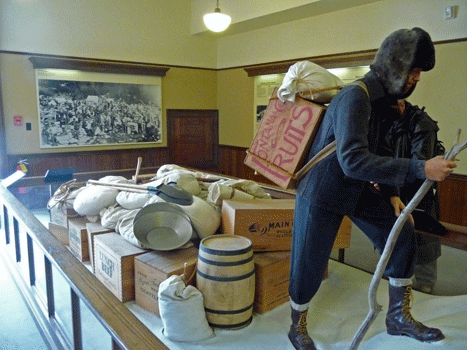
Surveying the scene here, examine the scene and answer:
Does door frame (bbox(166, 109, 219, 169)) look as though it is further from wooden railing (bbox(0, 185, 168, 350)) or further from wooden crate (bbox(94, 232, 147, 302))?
wooden crate (bbox(94, 232, 147, 302))

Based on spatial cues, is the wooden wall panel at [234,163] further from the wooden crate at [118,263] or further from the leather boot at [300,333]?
the leather boot at [300,333]

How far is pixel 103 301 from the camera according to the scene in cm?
121

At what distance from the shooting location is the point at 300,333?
1847mm

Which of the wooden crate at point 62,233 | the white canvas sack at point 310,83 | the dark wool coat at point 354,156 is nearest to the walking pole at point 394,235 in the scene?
the dark wool coat at point 354,156

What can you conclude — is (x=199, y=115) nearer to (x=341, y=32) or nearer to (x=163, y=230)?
(x=341, y=32)

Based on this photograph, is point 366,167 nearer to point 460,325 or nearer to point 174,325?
point 460,325

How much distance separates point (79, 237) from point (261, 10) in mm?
4699

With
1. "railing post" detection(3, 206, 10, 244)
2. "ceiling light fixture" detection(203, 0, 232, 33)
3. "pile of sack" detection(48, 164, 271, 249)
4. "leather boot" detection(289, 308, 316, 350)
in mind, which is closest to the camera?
"leather boot" detection(289, 308, 316, 350)

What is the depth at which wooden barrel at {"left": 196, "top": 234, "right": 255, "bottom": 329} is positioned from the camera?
199 centimetres

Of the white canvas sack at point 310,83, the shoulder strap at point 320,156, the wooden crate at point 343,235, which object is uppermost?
the white canvas sack at point 310,83

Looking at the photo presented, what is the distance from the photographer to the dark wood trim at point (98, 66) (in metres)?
5.83

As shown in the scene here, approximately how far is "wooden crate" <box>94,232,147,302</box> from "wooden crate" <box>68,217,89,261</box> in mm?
386

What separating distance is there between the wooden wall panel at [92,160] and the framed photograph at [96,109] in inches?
7.1

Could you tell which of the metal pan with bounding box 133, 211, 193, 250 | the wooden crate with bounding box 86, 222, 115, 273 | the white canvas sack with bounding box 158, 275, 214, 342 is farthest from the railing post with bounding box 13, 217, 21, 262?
the white canvas sack with bounding box 158, 275, 214, 342
